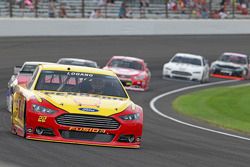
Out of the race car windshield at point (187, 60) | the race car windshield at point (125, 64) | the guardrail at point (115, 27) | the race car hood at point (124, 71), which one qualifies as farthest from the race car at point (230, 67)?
the race car hood at point (124, 71)

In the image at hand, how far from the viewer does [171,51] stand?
4938 cm

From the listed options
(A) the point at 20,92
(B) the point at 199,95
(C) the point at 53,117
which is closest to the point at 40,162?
(C) the point at 53,117

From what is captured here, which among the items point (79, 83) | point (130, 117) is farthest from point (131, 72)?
point (130, 117)

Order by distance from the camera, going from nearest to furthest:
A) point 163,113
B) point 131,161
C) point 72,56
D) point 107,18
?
point 131,161, point 163,113, point 72,56, point 107,18

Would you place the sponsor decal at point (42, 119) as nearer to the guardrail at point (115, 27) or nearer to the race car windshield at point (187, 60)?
the race car windshield at point (187, 60)

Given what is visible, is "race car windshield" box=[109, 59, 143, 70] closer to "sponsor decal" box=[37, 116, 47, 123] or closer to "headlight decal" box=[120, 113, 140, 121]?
"headlight decal" box=[120, 113, 140, 121]

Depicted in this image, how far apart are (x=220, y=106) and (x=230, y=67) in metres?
14.8

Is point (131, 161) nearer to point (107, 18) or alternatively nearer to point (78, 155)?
point (78, 155)

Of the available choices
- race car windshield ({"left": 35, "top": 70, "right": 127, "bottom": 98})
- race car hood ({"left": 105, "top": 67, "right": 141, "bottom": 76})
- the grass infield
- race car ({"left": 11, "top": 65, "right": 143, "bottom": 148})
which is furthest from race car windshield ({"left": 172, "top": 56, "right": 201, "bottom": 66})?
race car ({"left": 11, "top": 65, "right": 143, "bottom": 148})

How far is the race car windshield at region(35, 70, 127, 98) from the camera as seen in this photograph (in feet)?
47.6

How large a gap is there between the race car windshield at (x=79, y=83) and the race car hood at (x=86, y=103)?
0.94 feet

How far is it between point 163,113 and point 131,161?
42.0 ft

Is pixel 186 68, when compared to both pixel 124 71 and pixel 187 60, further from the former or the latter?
pixel 124 71

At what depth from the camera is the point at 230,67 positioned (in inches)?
1740
